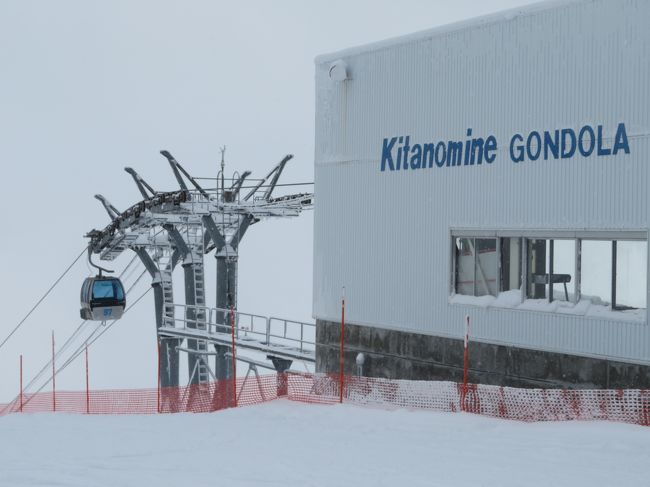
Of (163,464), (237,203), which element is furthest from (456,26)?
(237,203)

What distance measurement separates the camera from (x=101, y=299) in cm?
3180

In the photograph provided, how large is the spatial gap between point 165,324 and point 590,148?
21.5 meters

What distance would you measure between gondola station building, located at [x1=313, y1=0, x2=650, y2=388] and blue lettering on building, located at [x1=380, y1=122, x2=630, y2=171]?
0.03m

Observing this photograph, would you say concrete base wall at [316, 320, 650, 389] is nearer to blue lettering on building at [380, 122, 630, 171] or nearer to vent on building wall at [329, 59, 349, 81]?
blue lettering on building at [380, 122, 630, 171]

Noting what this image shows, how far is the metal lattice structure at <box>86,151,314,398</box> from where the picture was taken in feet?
104

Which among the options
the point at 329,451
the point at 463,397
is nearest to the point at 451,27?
the point at 463,397

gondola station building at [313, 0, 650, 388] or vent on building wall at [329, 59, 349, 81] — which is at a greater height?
vent on building wall at [329, 59, 349, 81]

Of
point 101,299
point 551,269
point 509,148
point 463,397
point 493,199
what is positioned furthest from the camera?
point 101,299

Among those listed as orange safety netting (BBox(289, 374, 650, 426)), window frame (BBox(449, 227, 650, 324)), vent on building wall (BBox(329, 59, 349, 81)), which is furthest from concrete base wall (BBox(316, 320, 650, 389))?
vent on building wall (BBox(329, 59, 349, 81))

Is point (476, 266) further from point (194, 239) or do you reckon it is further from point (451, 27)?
point (194, 239)

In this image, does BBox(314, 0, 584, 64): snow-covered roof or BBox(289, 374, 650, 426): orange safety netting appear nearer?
BBox(289, 374, 650, 426): orange safety netting

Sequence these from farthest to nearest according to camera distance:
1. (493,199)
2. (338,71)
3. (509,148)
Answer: (338,71) → (493,199) → (509,148)

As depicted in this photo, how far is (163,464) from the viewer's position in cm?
1295

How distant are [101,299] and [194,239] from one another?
17.3ft
